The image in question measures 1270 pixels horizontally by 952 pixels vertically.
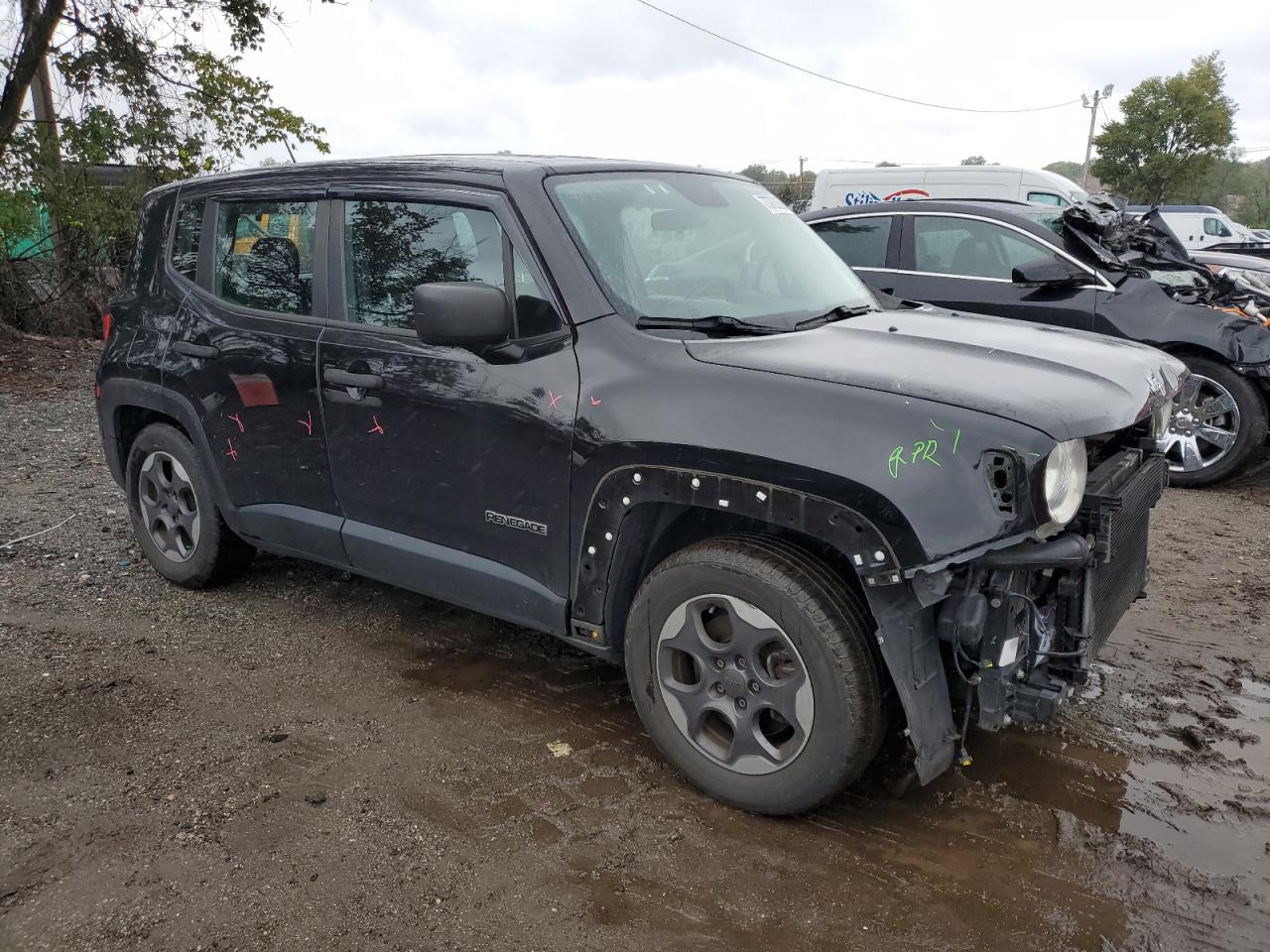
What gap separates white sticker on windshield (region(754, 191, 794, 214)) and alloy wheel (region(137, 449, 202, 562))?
2.86 m

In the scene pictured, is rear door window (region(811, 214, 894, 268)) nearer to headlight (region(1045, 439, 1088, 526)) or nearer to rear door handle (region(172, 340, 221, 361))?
rear door handle (region(172, 340, 221, 361))

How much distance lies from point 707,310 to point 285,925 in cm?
215

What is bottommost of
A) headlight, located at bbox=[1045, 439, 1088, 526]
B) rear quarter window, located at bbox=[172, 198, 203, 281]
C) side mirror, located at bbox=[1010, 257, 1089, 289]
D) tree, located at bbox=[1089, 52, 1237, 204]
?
headlight, located at bbox=[1045, 439, 1088, 526]

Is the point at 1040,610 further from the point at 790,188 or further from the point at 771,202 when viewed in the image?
the point at 790,188

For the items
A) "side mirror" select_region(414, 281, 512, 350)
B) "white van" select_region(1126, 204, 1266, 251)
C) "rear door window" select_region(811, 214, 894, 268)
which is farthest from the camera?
"white van" select_region(1126, 204, 1266, 251)

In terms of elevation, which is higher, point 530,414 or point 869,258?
point 869,258

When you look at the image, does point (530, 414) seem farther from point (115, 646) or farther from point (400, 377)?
point (115, 646)

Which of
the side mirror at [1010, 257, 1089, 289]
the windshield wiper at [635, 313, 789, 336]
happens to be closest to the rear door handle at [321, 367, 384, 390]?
the windshield wiper at [635, 313, 789, 336]

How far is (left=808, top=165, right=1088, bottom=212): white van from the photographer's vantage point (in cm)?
1319

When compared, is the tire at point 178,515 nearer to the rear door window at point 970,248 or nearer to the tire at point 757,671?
the tire at point 757,671

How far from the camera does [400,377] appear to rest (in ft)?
11.3

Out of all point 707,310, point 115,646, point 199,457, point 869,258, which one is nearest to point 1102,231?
point 869,258

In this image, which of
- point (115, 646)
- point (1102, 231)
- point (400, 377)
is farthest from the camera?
point (1102, 231)

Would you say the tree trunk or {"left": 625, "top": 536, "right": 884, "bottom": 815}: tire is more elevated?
the tree trunk
